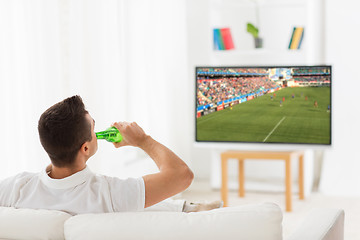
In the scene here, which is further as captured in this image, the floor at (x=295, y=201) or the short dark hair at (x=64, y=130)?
the floor at (x=295, y=201)

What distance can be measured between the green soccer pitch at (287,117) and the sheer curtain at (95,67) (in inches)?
35.8

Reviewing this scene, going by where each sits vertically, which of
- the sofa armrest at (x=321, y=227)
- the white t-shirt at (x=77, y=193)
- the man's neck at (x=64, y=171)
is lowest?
the sofa armrest at (x=321, y=227)

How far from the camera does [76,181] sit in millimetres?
1614

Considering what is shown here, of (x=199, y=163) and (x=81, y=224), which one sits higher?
(x=81, y=224)

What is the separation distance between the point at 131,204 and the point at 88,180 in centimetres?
16

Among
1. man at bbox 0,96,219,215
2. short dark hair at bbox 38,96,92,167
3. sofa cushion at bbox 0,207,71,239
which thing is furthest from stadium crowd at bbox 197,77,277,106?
sofa cushion at bbox 0,207,71,239

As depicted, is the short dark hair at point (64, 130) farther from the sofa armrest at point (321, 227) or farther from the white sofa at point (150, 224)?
the sofa armrest at point (321, 227)

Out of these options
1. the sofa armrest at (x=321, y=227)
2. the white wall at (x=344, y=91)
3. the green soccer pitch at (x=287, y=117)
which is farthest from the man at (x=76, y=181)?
the white wall at (x=344, y=91)

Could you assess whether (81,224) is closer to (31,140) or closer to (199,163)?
(31,140)

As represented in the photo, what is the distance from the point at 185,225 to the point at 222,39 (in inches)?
151

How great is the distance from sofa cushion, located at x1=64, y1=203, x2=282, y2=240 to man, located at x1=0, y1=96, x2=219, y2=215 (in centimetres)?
15

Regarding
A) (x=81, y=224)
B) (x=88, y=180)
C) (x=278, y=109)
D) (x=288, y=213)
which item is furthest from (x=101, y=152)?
(x=81, y=224)

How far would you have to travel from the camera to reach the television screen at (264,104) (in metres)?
3.75

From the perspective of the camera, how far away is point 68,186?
161 centimetres
